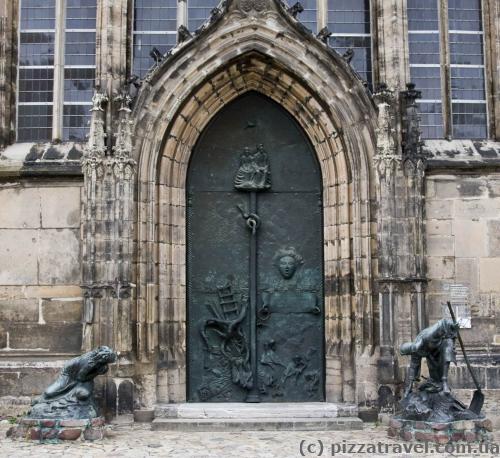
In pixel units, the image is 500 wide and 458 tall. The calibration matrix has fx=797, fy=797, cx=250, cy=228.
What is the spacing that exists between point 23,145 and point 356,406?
6654 millimetres

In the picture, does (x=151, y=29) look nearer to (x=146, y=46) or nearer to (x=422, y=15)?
(x=146, y=46)

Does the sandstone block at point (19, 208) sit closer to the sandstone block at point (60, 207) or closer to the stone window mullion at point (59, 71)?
the sandstone block at point (60, 207)

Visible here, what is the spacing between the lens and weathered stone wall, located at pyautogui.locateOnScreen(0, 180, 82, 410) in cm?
1213

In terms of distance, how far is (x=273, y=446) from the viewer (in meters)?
9.80

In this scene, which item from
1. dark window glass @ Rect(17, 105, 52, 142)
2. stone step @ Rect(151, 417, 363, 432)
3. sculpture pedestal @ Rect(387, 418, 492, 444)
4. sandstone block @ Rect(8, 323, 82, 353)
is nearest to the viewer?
sculpture pedestal @ Rect(387, 418, 492, 444)

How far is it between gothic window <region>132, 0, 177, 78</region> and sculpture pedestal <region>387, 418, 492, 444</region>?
7.04 m

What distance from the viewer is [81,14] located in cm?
1320

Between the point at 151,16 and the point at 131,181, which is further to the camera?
the point at 151,16

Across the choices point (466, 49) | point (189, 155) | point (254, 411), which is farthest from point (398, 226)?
point (466, 49)

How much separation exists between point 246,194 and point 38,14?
4.59m

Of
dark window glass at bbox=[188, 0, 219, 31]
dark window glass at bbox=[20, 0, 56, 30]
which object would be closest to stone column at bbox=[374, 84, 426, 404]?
dark window glass at bbox=[188, 0, 219, 31]

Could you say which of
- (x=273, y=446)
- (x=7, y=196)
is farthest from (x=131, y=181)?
(x=273, y=446)

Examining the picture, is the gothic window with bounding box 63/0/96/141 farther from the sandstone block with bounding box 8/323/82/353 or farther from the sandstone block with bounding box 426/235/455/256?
the sandstone block with bounding box 426/235/455/256

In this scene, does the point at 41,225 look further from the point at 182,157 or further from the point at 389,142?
the point at 389,142
